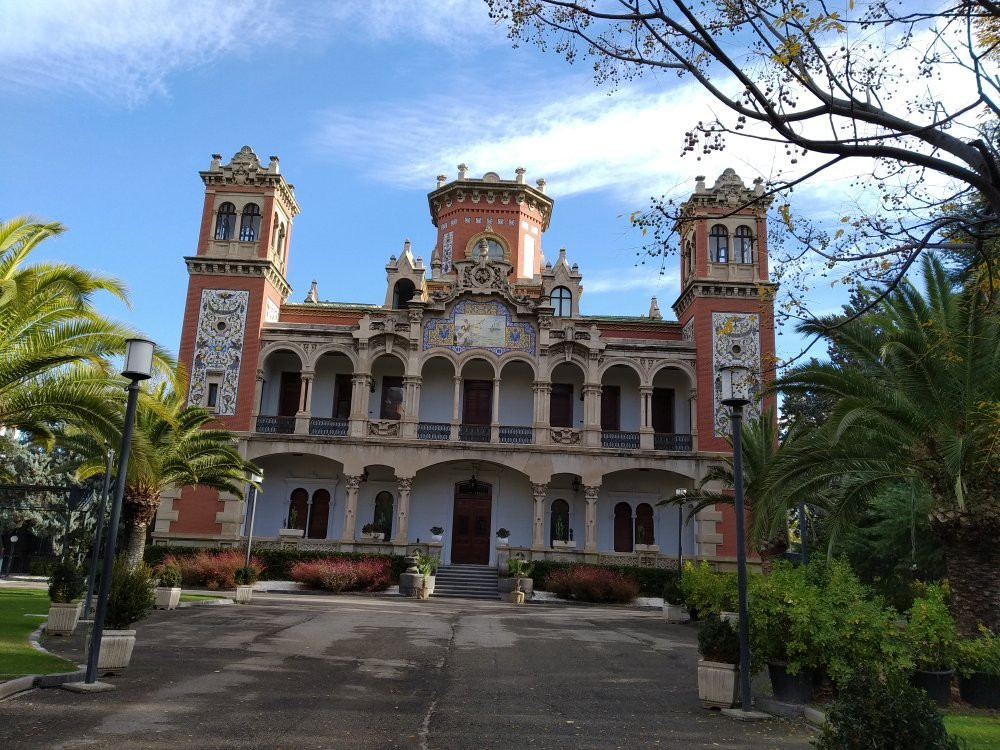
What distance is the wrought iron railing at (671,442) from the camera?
31844mm

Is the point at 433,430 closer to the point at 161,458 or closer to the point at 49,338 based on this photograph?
the point at 161,458

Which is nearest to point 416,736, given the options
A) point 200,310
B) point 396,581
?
point 396,581

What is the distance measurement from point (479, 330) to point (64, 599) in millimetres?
20989

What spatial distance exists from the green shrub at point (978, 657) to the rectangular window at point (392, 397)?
2540 cm

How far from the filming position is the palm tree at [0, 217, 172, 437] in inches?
504

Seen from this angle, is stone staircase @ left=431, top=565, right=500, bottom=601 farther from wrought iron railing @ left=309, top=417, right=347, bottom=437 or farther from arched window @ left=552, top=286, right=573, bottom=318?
arched window @ left=552, top=286, right=573, bottom=318

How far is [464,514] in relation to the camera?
32.9 meters

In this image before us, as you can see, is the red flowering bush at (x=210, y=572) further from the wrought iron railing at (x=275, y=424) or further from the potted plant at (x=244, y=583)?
the wrought iron railing at (x=275, y=424)

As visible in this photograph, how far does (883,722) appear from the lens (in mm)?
5477

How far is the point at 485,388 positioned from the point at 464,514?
5.46m

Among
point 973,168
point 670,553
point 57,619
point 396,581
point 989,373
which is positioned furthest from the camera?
point 670,553

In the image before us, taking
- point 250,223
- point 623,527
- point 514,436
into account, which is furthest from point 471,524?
point 250,223

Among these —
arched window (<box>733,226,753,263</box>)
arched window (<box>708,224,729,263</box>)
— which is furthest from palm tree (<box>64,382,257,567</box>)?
arched window (<box>733,226,753,263</box>)

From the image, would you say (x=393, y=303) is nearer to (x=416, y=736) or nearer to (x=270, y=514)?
(x=270, y=514)
